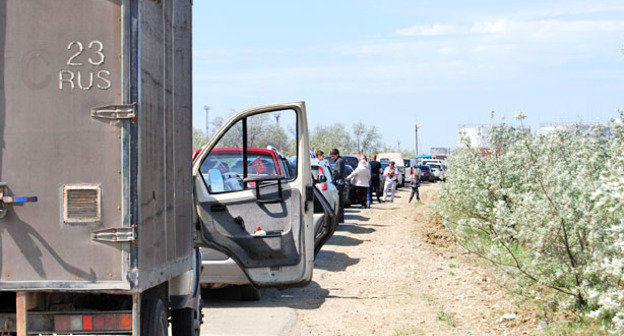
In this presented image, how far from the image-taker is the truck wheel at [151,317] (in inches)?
209

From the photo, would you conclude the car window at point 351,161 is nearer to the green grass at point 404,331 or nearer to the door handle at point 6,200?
the green grass at point 404,331

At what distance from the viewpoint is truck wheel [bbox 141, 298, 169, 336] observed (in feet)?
17.4

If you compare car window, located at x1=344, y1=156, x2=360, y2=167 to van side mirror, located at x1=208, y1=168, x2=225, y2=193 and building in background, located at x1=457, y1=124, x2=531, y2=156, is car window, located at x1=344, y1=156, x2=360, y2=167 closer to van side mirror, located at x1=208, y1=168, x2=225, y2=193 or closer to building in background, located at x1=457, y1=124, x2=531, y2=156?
building in background, located at x1=457, y1=124, x2=531, y2=156

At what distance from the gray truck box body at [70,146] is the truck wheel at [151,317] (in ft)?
1.82

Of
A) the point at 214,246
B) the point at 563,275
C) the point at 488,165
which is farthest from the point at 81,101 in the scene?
the point at 488,165

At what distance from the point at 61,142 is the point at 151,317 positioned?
1.26 m

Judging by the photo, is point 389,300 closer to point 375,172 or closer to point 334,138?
point 375,172

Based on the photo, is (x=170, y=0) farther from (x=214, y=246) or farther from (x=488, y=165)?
(x=488, y=165)

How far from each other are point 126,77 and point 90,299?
1515mm

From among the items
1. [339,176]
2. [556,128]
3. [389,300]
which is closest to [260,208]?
[389,300]

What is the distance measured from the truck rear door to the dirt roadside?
3.94 meters

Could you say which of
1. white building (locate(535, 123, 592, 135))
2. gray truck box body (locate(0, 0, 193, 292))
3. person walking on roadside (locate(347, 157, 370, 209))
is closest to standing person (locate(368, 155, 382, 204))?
person walking on roadside (locate(347, 157, 370, 209))

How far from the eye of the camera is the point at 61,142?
15.7 ft

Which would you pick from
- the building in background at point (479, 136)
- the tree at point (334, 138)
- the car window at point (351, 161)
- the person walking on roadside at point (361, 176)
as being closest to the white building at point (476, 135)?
the building in background at point (479, 136)
